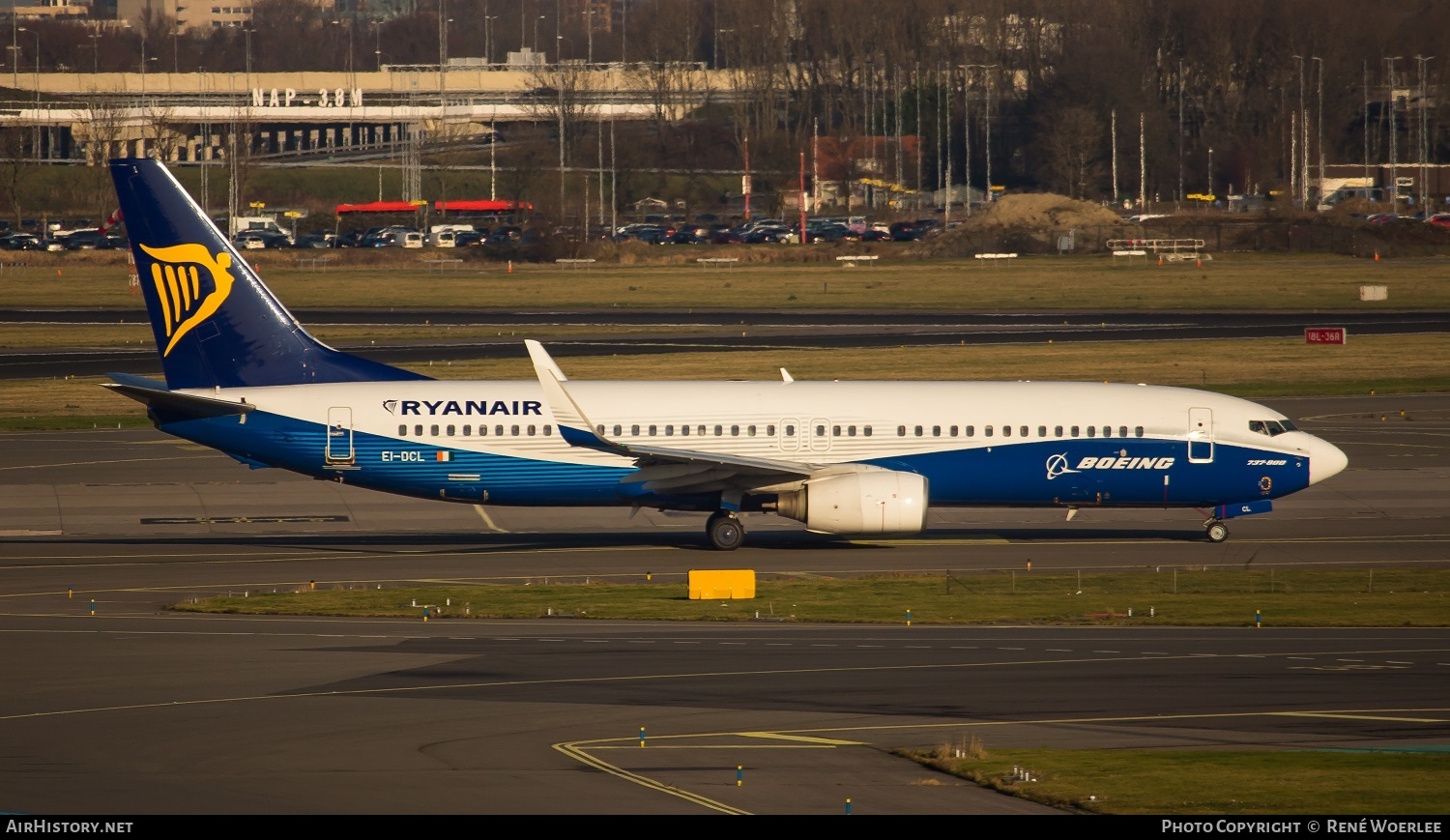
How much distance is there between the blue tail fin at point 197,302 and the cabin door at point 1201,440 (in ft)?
64.5

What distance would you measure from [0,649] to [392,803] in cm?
1267

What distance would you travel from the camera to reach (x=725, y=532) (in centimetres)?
3972

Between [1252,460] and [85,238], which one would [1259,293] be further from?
[85,238]

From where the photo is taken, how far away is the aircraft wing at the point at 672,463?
124ft

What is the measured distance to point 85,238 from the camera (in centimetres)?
14888

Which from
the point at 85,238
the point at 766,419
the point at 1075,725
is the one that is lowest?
the point at 1075,725

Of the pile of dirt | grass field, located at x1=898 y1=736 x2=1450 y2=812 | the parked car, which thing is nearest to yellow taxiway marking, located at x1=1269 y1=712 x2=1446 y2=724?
grass field, located at x1=898 y1=736 x2=1450 y2=812

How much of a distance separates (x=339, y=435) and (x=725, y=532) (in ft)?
31.1

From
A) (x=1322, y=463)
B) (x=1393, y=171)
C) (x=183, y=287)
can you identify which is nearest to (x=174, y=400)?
(x=183, y=287)

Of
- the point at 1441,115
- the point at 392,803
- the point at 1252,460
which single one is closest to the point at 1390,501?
the point at 1252,460

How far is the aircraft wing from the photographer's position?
37.7m

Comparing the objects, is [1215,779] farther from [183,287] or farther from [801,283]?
[801,283]

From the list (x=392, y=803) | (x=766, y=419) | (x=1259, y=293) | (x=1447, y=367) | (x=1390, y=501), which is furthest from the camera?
(x=1259, y=293)

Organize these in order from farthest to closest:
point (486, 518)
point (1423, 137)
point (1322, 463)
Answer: point (1423, 137)
point (486, 518)
point (1322, 463)
